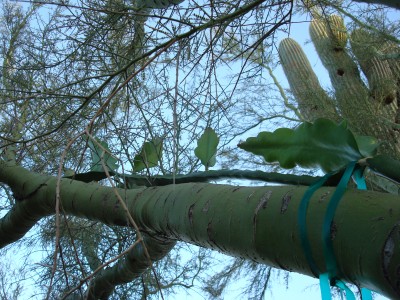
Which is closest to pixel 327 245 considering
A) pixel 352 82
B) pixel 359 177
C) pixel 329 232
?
pixel 329 232

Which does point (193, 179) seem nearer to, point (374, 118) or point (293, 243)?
point (293, 243)

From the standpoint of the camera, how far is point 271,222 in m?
0.67

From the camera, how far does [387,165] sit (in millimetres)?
658

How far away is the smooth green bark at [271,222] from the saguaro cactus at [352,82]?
423 centimetres

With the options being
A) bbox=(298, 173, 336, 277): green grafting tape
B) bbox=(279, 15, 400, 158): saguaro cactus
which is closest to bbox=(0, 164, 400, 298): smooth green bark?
bbox=(298, 173, 336, 277): green grafting tape

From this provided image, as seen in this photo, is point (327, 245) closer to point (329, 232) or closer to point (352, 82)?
point (329, 232)

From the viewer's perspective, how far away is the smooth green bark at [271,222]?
1.79ft

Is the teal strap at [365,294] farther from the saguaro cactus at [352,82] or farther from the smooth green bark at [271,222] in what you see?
the saguaro cactus at [352,82]

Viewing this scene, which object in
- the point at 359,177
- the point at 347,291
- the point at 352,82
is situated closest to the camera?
the point at 347,291

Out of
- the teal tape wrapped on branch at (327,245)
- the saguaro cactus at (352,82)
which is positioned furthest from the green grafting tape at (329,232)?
the saguaro cactus at (352,82)

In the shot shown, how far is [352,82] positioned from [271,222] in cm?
A: 610

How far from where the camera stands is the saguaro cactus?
5.34 m

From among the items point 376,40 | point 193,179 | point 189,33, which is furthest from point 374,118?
point 193,179

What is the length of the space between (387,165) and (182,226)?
0.35 m
